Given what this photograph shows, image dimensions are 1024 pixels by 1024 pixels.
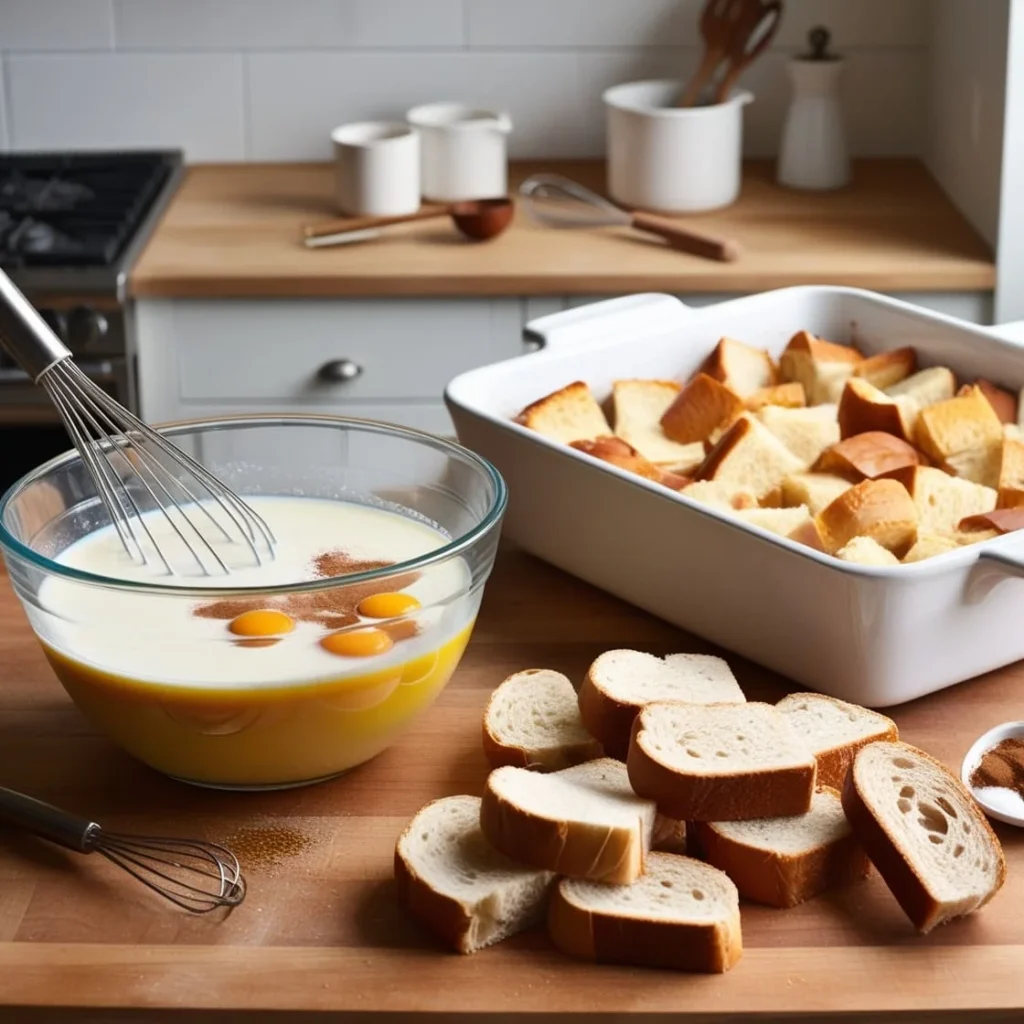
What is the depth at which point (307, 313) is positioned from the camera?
2252mm

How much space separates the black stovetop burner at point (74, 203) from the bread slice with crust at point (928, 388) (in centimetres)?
125

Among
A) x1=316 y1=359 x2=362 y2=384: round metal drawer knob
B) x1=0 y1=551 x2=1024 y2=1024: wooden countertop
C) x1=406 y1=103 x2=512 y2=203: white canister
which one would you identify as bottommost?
x1=316 y1=359 x2=362 y2=384: round metal drawer knob

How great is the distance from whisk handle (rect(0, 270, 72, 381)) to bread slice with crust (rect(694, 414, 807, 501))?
0.53 meters

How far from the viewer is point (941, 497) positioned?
3.84 ft

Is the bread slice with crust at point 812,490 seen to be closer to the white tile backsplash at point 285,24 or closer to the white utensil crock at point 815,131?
the white utensil crock at point 815,131

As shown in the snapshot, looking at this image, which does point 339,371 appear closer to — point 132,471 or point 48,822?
point 132,471

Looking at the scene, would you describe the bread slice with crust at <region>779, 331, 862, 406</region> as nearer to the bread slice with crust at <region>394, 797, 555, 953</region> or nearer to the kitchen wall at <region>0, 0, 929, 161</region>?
the bread slice with crust at <region>394, 797, 555, 953</region>

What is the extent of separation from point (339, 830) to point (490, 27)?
210 centimetres

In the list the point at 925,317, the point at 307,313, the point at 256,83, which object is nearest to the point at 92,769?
the point at 925,317

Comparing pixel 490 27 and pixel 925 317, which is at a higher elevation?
pixel 490 27

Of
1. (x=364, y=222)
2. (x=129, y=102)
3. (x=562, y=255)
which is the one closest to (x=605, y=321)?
(x=562, y=255)

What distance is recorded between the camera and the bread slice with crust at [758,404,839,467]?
1.29 metres

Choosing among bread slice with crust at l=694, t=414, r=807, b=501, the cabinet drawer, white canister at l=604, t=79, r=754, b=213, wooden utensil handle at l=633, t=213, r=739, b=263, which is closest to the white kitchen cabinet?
the cabinet drawer

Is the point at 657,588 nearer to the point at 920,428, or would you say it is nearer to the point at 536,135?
the point at 920,428
